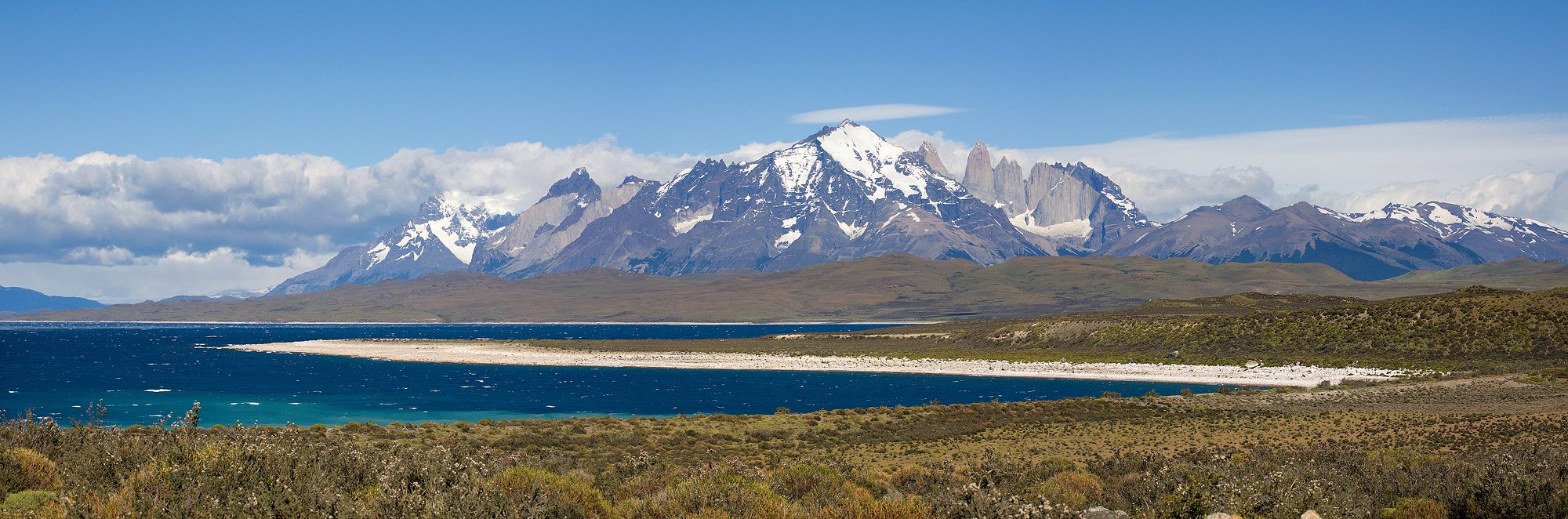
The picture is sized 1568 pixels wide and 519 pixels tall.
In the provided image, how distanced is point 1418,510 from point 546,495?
1440 centimetres

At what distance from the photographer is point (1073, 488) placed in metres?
23.5

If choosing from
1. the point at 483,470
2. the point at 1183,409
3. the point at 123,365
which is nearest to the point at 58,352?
the point at 123,365

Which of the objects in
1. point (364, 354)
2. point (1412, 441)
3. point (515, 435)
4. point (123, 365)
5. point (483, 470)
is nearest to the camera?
point (483, 470)

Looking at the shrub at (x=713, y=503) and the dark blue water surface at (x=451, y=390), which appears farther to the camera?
the dark blue water surface at (x=451, y=390)

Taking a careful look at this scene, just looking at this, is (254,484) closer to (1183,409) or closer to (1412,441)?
(1412,441)

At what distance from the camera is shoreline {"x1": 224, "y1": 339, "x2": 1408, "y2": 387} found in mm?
88875

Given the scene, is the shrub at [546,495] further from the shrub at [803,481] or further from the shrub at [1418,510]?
the shrub at [1418,510]

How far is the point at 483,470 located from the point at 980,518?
29.5ft

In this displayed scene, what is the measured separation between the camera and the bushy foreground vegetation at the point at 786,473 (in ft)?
48.9

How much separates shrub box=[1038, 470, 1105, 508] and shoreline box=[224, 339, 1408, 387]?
55.0m

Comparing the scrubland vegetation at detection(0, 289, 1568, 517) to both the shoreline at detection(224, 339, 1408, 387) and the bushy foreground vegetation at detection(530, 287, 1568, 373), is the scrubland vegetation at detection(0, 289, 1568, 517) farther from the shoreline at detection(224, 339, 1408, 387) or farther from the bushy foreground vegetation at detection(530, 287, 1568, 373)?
the shoreline at detection(224, 339, 1408, 387)

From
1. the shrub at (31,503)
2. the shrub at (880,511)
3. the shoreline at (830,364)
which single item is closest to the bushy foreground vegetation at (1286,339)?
the shoreline at (830,364)

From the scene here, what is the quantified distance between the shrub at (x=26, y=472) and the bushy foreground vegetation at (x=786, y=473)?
1.5 inches

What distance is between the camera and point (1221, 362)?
10075 cm
